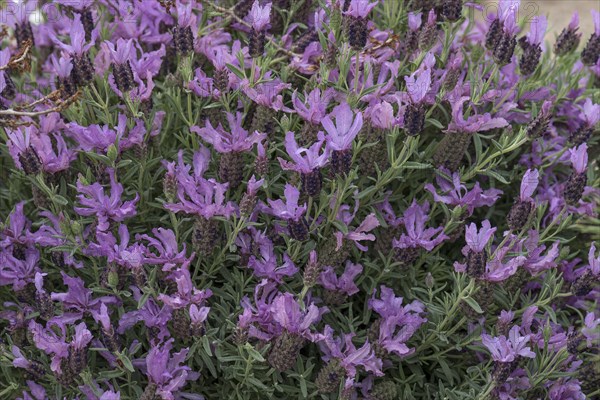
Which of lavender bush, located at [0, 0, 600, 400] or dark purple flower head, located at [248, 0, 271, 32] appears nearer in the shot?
lavender bush, located at [0, 0, 600, 400]

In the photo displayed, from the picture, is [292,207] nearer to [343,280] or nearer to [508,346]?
[343,280]

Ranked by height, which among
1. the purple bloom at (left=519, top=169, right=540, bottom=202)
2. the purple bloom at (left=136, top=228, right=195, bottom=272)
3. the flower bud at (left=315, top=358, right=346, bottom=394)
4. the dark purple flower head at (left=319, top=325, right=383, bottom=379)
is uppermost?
the purple bloom at (left=519, top=169, right=540, bottom=202)

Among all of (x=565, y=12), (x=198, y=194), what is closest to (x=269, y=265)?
(x=198, y=194)

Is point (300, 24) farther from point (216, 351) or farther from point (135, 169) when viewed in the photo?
point (216, 351)

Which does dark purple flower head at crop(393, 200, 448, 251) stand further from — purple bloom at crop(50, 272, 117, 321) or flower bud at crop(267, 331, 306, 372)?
purple bloom at crop(50, 272, 117, 321)

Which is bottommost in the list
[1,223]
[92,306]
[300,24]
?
[92,306]

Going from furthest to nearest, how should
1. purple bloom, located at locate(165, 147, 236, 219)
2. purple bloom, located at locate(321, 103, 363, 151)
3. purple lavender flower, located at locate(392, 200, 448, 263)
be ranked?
purple lavender flower, located at locate(392, 200, 448, 263) < purple bloom, located at locate(165, 147, 236, 219) < purple bloom, located at locate(321, 103, 363, 151)

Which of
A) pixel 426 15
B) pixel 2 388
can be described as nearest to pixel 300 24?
pixel 426 15

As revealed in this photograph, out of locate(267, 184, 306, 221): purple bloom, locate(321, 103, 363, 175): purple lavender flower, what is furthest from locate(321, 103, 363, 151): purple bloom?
locate(267, 184, 306, 221): purple bloom
